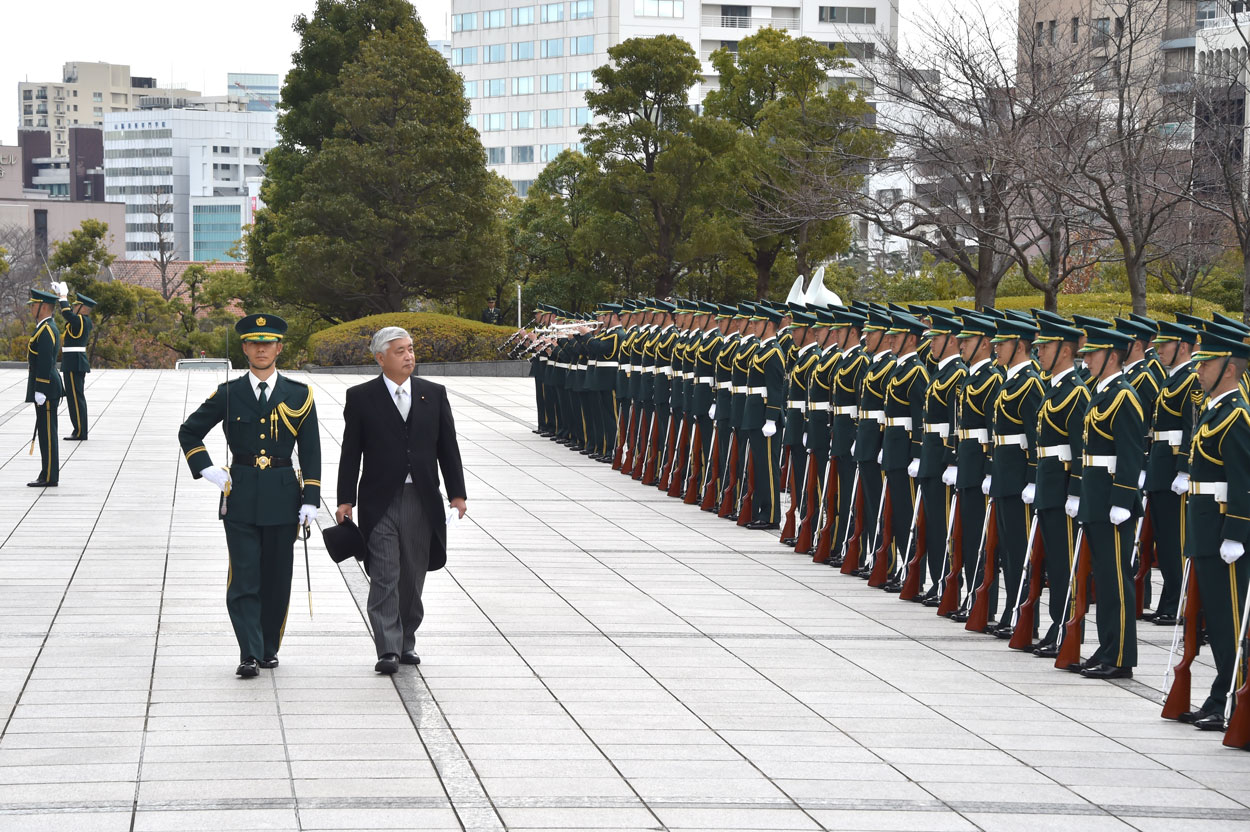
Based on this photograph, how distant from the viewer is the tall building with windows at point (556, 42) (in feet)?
305

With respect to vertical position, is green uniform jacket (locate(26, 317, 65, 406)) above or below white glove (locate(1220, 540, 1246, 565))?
above

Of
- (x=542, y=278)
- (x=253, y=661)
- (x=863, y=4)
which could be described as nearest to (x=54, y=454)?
(x=253, y=661)

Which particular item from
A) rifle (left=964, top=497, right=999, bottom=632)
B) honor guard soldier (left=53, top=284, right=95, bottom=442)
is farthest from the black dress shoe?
honor guard soldier (left=53, top=284, right=95, bottom=442)

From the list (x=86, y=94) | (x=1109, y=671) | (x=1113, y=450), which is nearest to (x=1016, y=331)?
→ (x=1113, y=450)

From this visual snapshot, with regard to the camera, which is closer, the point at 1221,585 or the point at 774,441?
the point at 1221,585

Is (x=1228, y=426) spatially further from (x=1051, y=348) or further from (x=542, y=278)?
(x=542, y=278)

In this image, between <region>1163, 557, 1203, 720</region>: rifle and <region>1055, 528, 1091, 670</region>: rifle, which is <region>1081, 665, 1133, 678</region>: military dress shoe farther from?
<region>1163, 557, 1203, 720</region>: rifle

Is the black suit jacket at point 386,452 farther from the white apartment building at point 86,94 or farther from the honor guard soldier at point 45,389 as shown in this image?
the white apartment building at point 86,94

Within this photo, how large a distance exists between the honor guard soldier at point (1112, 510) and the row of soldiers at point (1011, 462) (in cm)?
1

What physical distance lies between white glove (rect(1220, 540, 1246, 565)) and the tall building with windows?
85827mm

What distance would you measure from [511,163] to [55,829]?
9816 cm

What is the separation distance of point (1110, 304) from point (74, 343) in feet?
84.1

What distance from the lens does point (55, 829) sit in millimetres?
5301

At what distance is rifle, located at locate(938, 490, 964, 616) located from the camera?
9.91m
